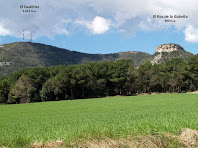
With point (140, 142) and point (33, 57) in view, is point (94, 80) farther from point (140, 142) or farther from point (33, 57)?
point (33, 57)

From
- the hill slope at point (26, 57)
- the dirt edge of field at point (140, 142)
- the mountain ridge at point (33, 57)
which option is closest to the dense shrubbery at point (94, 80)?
the dirt edge of field at point (140, 142)

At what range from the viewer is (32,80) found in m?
67.8

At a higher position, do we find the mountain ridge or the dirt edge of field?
the mountain ridge

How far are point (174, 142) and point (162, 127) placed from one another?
1.20 metres

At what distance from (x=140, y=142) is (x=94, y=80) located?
2768 inches

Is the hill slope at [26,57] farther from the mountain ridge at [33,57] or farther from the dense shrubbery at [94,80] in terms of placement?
the dense shrubbery at [94,80]

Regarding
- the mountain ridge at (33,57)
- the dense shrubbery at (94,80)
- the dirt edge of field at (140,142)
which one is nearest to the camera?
the dirt edge of field at (140,142)

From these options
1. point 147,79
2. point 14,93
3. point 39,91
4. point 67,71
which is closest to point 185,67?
point 147,79

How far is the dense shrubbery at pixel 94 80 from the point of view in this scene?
219 feet

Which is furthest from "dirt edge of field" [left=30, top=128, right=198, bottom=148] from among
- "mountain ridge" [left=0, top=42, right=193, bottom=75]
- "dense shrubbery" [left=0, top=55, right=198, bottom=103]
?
"mountain ridge" [left=0, top=42, right=193, bottom=75]

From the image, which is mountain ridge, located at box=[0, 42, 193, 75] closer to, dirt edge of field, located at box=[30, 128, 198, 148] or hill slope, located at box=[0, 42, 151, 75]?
hill slope, located at box=[0, 42, 151, 75]

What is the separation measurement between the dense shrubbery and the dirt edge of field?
62982 mm

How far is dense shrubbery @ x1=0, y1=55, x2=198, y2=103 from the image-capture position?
66.6 meters

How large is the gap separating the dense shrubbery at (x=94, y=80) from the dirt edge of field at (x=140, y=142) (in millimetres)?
62982
